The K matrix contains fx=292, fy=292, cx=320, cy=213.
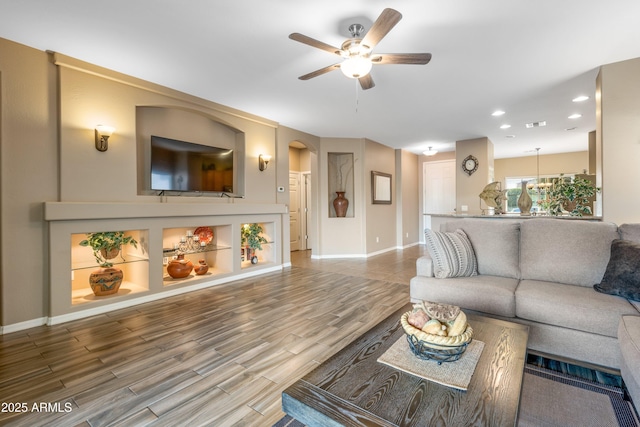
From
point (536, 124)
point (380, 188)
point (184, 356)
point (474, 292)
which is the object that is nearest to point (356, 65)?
point (474, 292)

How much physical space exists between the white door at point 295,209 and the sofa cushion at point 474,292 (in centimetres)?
484

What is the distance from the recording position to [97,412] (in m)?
1.57

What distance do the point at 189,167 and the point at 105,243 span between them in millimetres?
1359

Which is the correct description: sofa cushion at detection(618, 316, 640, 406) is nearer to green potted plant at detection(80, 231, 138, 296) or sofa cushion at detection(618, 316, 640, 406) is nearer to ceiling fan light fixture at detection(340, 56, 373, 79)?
ceiling fan light fixture at detection(340, 56, 373, 79)

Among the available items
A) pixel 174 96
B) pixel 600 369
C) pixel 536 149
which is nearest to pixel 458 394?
pixel 600 369

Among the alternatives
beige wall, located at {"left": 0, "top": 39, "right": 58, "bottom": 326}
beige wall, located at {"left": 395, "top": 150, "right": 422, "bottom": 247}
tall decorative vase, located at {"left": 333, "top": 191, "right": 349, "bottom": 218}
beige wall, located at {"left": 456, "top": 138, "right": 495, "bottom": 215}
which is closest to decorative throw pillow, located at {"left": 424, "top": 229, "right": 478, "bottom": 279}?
beige wall, located at {"left": 0, "top": 39, "right": 58, "bottom": 326}

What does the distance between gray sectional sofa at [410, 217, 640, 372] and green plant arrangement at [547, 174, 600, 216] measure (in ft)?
3.17

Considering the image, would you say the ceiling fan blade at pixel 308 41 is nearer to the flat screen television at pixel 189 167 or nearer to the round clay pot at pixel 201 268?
the flat screen television at pixel 189 167

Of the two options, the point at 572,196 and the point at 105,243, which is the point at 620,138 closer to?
the point at 572,196

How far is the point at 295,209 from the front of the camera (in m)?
7.27

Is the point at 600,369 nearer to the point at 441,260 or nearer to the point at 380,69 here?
the point at 441,260

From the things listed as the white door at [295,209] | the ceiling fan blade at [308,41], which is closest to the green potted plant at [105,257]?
the ceiling fan blade at [308,41]

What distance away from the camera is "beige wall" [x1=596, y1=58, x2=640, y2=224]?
297 cm

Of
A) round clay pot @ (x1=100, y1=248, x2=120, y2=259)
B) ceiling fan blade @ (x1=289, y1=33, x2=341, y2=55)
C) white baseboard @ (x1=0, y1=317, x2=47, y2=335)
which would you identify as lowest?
white baseboard @ (x1=0, y1=317, x2=47, y2=335)
